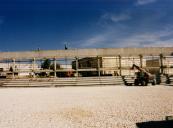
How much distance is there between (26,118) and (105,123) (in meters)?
2.90

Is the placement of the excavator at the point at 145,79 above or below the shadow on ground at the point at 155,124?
above

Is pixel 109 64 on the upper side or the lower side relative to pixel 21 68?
upper

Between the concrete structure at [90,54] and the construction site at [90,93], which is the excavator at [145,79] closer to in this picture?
the construction site at [90,93]

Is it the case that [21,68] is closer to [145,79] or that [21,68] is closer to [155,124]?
[145,79]

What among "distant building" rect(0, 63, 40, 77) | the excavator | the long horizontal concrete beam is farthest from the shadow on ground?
the long horizontal concrete beam

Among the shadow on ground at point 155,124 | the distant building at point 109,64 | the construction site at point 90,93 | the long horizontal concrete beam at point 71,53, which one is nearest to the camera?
the shadow on ground at point 155,124

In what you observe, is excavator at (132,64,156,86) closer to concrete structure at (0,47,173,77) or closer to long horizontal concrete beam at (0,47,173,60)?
concrete structure at (0,47,173,77)

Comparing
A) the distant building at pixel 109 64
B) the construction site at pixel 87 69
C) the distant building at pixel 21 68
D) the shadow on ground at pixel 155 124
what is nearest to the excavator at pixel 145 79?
the construction site at pixel 87 69

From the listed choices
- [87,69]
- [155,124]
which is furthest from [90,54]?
[155,124]

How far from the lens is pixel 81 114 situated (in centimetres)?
993

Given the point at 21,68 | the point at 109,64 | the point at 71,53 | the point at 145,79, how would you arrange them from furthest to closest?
the point at 21,68 < the point at 109,64 < the point at 71,53 < the point at 145,79

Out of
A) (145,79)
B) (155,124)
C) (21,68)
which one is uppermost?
(21,68)

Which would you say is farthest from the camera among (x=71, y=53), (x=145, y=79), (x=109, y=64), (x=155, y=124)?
(x=109, y=64)

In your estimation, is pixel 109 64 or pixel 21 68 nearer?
pixel 109 64
